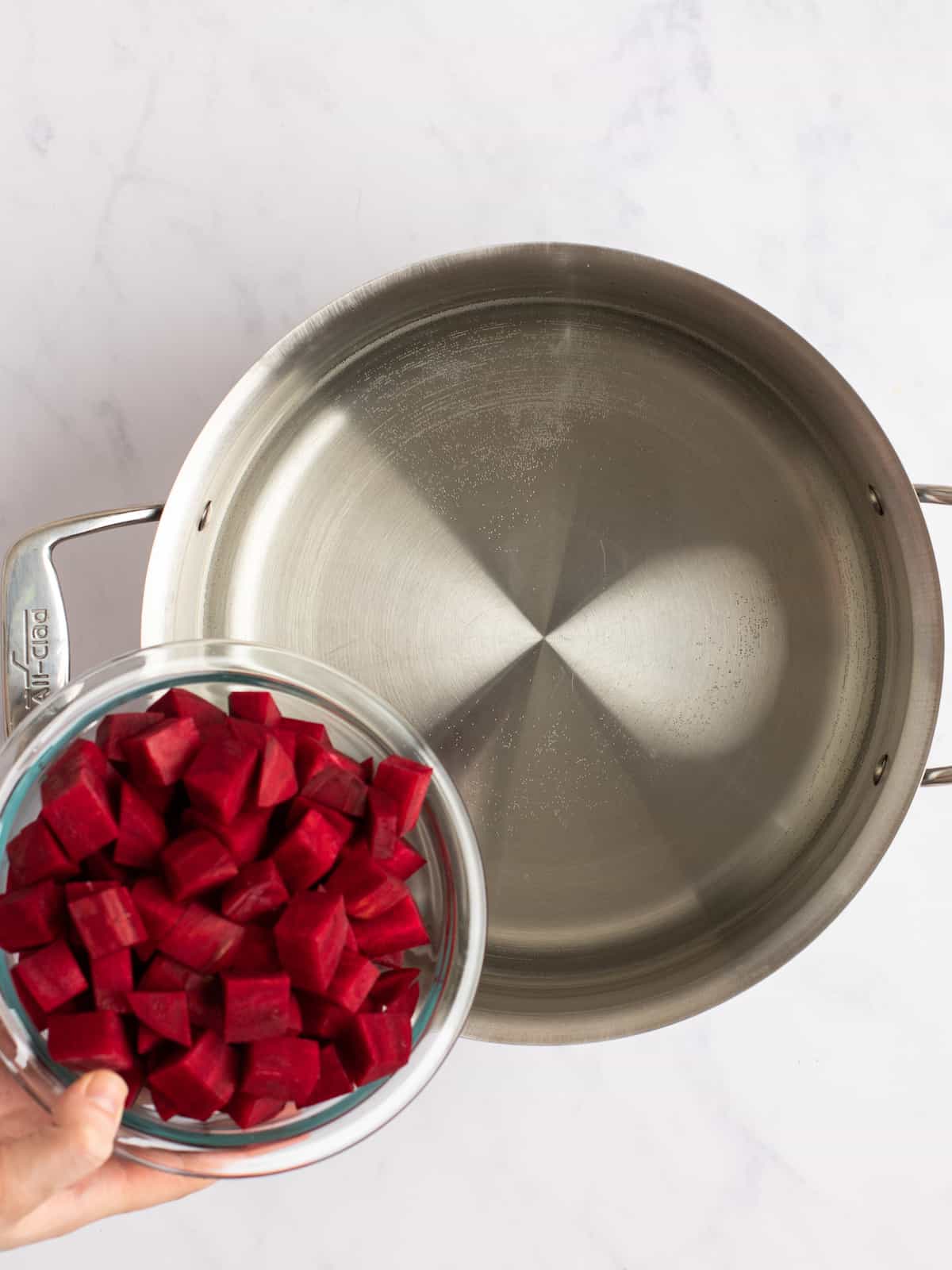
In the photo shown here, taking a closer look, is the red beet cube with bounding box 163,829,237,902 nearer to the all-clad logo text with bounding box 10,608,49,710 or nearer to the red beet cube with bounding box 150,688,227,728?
the red beet cube with bounding box 150,688,227,728

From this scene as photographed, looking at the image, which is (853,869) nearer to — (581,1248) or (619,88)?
(581,1248)

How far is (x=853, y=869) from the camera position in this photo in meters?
1.04

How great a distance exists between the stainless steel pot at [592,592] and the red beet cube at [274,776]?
1.13 feet

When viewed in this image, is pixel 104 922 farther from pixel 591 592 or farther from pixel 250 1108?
pixel 591 592

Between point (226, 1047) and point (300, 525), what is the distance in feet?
1.90

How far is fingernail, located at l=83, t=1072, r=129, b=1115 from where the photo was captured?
68cm

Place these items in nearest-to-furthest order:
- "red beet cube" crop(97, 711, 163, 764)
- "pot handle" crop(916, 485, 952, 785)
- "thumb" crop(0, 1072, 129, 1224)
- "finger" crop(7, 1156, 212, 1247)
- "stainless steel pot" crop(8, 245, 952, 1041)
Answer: "thumb" crop(0, 1072, 129, 1224), "red beet cube" crop(97, 711, 163, 764), "finger" crop(7, 1156, 212, 1247), "pot handle" crop(916, 485, 952, 785), "stainless steel pot" crop(8, 245, 952, 1041)

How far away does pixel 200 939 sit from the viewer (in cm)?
73

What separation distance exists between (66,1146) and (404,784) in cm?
33

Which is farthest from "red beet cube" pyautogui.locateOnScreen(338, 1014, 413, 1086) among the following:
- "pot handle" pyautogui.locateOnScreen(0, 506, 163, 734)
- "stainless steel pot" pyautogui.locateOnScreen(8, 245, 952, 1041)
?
"pot handle" pyautogui.locateOnScreen(0, 506, 163, 734)

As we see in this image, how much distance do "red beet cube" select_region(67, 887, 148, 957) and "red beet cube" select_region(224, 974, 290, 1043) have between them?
0.26ft

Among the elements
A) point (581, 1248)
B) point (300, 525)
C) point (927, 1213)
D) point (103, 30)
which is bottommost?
point (927, 1213)

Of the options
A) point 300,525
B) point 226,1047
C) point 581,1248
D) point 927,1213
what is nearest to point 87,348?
point 300,525

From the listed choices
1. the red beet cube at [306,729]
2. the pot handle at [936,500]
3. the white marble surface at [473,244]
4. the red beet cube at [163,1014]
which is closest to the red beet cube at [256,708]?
the red beet cube at [306,729]
